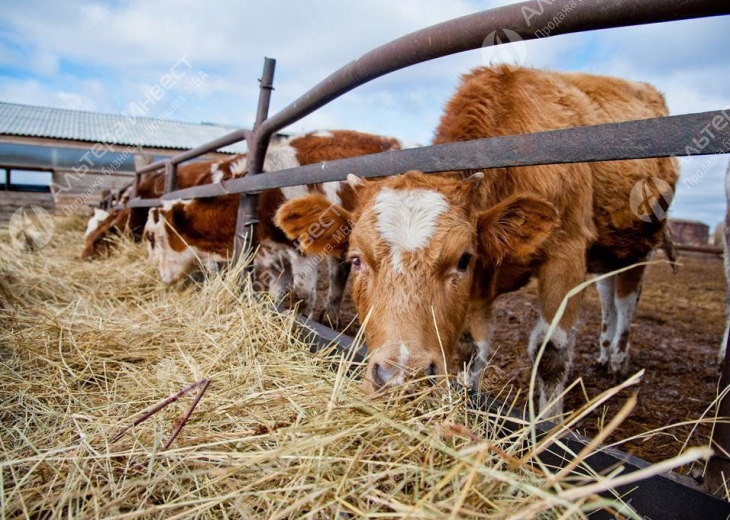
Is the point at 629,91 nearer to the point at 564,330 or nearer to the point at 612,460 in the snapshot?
the point at 564,330

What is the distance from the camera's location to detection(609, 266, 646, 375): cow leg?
14.5 ft

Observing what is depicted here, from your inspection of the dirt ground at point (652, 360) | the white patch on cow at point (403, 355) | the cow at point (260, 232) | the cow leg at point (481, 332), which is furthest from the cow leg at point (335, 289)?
the white patch on cow at point (403, 355)

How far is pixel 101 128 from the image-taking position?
24.0 metres

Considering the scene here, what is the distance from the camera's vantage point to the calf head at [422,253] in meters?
1.67

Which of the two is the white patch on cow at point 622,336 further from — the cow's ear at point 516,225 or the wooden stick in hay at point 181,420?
the wooden stick in hay at point 181,420

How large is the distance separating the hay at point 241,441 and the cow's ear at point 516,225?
39.9 inches

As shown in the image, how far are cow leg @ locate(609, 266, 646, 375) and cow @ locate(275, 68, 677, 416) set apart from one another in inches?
27.2

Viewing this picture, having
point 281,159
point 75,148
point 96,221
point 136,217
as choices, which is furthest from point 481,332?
point 75,148

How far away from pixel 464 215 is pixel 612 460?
121 cm

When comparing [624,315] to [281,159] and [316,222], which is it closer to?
[316,222]

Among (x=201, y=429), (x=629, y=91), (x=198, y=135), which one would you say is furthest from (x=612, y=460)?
(x=198, y=135)

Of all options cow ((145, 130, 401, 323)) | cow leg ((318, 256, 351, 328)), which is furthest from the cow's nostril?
cow leg ((318, 256, 351, 328))

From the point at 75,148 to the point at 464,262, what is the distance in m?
22.7

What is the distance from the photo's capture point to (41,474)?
1.13m
